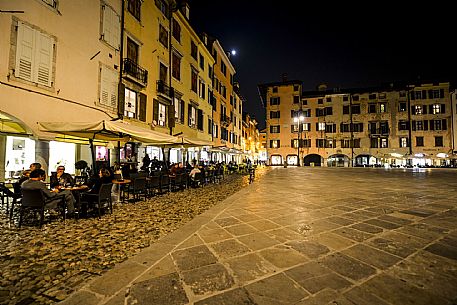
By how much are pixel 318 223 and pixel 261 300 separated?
10.5ft

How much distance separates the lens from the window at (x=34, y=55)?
7.60 m

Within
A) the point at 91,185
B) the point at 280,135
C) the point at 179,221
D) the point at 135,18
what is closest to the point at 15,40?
the point at 91,185

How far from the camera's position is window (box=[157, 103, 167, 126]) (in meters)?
15.6

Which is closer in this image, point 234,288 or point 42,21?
point 234,288

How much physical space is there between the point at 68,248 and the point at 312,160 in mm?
45920

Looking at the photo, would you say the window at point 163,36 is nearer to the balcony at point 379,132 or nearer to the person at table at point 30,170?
the person at table at point 30,170

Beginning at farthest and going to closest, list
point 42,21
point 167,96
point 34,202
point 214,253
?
point 167,96
point 42,21
point 34,202
point 214,253

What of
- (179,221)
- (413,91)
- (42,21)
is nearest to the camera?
(179,221)

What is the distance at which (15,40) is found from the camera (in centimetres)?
746

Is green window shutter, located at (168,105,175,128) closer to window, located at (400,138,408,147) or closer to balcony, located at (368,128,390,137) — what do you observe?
balcony, located at (368,128,390,137)

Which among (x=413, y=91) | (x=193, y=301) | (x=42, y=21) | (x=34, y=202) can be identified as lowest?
(x=193, y=301)

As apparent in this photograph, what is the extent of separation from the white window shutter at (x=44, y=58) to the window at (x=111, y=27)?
3105 mm

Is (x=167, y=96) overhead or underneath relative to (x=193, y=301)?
overhead

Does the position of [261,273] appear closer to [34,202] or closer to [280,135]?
[34,202]
